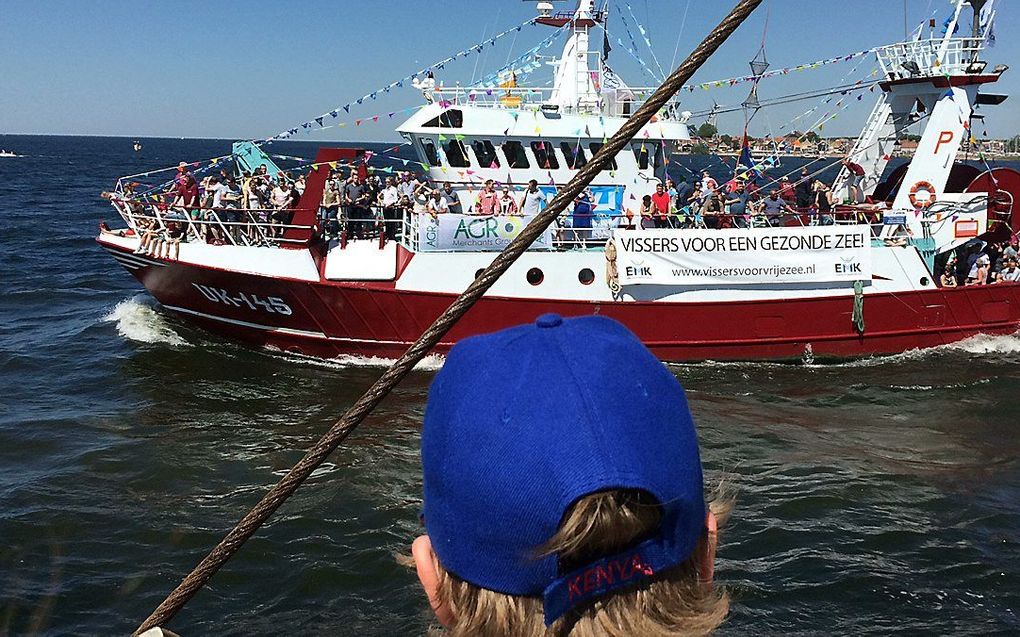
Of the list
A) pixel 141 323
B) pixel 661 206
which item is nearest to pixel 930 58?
pixel 661 206

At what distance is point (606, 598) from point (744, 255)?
13.9 metres

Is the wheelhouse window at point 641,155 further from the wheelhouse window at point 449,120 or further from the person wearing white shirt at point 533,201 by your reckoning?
the wheelhouse window at point 449,120

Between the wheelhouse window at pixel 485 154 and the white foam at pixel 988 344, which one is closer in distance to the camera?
the white foam at pixel 988 344

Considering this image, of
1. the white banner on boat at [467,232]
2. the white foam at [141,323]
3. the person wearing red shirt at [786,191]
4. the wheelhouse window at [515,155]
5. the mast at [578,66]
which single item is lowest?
the white foam at [141,323]

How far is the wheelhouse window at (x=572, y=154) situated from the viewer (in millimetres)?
16458

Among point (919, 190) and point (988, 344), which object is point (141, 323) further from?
point (988, 344)

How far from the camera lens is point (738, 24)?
177 cm

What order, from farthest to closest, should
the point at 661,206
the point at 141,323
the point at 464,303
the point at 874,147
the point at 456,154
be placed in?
the point at 874,147 < the point at 141,323 < the point at 456,154 < the point at 661,206 < the point at 464,303

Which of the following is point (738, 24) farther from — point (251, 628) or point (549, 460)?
point (251, 628)

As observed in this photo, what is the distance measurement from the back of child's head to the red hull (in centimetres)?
1242

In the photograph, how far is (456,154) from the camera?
54.0ft

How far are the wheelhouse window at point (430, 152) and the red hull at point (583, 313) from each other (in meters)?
3.86

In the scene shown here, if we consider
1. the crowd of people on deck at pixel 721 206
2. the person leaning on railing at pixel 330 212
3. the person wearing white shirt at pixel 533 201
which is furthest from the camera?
the person wearing white shirt at pixel 533 201

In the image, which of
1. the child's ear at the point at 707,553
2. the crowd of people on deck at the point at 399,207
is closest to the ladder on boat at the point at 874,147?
the crowd of people on deck at the point at 399,207
